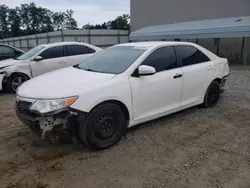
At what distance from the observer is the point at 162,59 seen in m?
4.11

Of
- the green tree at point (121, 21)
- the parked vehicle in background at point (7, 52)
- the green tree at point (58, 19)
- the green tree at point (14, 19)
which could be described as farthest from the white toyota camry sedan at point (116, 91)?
the green tree at point (14, 19)

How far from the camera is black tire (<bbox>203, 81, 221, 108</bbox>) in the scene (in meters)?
4.96

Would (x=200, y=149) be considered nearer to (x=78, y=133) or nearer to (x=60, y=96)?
(x=78, y=133)

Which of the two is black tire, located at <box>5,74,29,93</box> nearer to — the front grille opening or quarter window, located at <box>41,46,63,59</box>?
quarter window, located at <box>41,46,63,59</box>

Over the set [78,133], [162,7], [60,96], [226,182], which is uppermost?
[162,7]

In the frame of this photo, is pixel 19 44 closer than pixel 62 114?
No

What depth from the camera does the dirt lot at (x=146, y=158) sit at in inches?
106

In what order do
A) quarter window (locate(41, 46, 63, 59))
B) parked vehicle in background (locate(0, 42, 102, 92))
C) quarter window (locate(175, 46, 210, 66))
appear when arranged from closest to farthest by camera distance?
quarter window (locate(175, 46, 210, 66)) → parked vehicle in background (locate(0, 42, 102, 92)) → quarter window (locate(41, 46, 63, 59))

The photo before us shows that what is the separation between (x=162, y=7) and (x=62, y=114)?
2142 centimetres

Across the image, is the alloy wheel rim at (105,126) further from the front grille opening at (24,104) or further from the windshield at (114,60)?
the front grille opening at (24,104)

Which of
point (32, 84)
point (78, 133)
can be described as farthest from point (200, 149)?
point (32, 84)

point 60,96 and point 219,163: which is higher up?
point 60,96

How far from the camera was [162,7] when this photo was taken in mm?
22203

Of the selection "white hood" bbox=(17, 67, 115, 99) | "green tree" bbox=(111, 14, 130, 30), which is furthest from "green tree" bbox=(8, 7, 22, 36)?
"white hood" bbox=(17, 67, 115, 99)
